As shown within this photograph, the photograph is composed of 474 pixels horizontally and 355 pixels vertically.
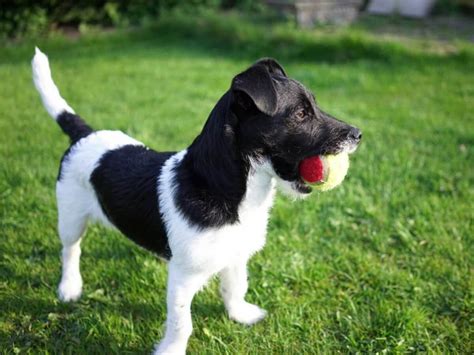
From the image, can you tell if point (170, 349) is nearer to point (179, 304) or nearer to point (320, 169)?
point (179, 304)

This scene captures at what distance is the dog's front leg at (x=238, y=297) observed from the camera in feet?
10.0

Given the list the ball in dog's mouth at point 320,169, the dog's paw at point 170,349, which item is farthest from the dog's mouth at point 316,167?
the dog's paw at point 170,349

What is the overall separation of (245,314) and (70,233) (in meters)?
1.39

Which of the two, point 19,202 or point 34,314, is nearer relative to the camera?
point 34,314

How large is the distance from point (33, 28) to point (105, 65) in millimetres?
3407

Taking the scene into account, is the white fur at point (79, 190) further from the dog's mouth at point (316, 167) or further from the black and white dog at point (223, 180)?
the dog's mouth at point (316, 167)

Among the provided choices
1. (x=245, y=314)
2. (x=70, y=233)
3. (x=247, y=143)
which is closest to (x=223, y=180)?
(x=247, y=143)

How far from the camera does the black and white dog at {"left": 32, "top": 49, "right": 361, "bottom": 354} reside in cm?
242

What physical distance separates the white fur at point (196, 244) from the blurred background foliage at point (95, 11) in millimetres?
10639

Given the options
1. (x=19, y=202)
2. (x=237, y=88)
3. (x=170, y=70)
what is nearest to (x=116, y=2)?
(x=170, y=70)

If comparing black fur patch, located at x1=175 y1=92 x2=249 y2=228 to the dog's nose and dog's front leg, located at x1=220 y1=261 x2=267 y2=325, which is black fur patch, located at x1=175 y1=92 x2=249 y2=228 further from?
dog's front leg, located at x1=220 y1=261 x2=267 y2=325

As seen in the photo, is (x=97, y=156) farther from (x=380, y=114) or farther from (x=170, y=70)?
(x=170, y=70)

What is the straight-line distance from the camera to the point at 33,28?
37.7 ft

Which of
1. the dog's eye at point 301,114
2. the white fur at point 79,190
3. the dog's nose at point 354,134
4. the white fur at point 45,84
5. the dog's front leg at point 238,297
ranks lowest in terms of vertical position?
the dog's front leg at point 238,297
